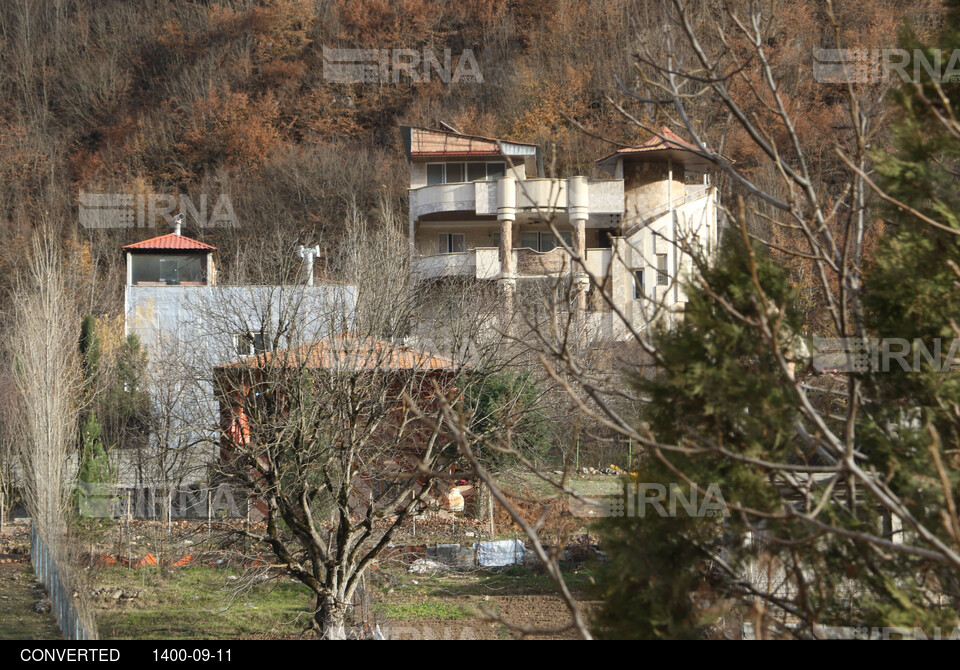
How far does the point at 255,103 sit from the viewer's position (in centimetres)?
5778

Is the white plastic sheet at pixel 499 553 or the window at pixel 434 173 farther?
the window at pixel 434 173

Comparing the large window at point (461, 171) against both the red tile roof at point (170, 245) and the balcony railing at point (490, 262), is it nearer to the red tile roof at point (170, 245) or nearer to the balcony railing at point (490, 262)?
the balcony railing at point (490, 262)

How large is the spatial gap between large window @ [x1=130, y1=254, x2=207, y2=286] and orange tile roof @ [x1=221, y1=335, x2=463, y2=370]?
2148cm

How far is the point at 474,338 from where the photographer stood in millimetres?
13547

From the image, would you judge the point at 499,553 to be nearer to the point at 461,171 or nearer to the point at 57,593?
the point at 57,593

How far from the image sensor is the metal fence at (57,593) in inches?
461

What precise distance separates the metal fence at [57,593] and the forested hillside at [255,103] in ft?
77.7

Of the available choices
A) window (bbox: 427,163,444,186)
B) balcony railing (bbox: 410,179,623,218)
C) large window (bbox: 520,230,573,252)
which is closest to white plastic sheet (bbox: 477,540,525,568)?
balcony railing (bbox: 410,179,623,218)

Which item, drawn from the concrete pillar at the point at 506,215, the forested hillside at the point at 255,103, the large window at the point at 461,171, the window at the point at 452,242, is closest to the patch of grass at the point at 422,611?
the concrete pillar at the point at 506,215

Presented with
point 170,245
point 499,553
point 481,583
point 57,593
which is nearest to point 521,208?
point 170,245

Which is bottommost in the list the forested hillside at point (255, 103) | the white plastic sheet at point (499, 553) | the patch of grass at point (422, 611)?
the patch of grass at point (422, 611)

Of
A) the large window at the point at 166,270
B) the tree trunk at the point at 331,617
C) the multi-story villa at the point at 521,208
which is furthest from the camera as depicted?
the large window at the point at 166,270

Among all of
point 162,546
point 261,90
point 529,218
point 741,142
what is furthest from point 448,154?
point 261,90

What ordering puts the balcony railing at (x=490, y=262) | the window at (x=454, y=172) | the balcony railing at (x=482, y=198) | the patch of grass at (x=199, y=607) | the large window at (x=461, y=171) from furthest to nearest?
1. the window at (x=454, y=172)
2. the large window at (x=461, y=171)
3. the balcony railing at (x=482, y=198)
4. the balcony railing at (x=490, y=262)
5. the patch of grass at (x=199, y=607)
